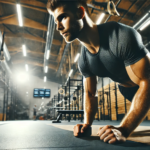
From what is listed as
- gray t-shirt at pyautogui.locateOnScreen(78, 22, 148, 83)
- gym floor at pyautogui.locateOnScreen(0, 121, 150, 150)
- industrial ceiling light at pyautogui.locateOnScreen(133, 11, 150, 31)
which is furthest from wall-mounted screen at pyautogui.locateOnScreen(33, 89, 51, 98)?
gray t-shirt at pyautogui.locateOnScreen(78, 22, 148, 83)

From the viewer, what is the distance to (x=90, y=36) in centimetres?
91

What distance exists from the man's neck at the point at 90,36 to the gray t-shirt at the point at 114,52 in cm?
3

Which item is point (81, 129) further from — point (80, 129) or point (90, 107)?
point (90, 107)

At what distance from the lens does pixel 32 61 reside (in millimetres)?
12492

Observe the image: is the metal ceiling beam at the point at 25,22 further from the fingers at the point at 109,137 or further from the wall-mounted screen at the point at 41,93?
the wall-mounted screen at the point at 41,93

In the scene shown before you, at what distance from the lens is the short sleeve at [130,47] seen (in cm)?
74

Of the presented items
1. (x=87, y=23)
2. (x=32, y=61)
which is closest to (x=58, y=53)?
(x=32, y=61)

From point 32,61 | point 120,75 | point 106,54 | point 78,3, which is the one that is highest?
point 32,61

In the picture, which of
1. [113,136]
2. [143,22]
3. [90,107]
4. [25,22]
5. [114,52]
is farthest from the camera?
[25,22]

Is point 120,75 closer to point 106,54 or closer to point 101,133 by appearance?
point 106,54

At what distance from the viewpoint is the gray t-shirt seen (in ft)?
2.47

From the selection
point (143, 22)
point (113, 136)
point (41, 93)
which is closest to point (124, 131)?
point (113, 136)

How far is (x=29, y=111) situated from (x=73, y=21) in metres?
14.9

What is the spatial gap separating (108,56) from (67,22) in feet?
1.00
